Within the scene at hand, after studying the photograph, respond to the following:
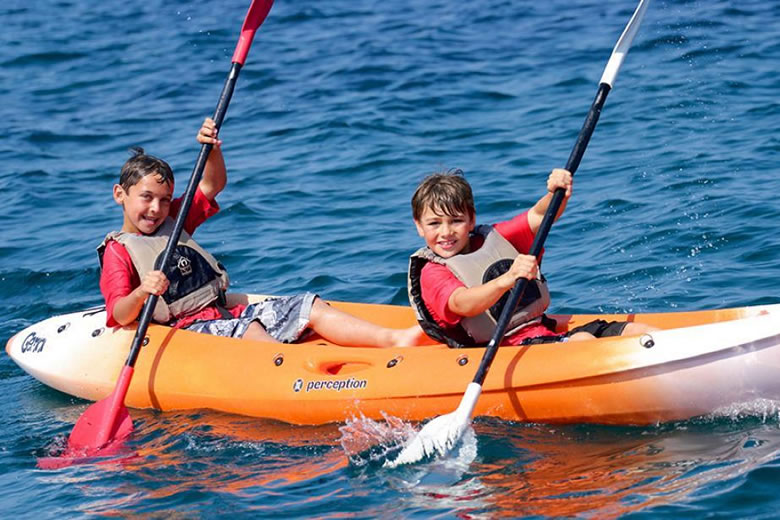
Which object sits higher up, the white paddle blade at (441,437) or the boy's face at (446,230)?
the boy's face at (446,230)

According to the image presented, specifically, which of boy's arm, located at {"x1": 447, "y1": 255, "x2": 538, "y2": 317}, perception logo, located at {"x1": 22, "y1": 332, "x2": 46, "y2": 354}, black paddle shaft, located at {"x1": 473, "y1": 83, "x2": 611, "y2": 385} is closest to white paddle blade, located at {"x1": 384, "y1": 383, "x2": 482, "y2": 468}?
black paddle shaft, located at {"x1": 473, "y1": 83, "x2": 611, "y2": 385}

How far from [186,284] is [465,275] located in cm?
157

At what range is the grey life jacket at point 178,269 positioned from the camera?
5.83 meters

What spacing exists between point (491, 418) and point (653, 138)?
199 inches

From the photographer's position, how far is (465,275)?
5.13m

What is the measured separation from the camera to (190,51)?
45.1ft

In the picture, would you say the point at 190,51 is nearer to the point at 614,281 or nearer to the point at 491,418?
the point at 614,281

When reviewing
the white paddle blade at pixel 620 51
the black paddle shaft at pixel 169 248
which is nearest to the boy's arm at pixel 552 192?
the white paddle blade at pixel 620 51

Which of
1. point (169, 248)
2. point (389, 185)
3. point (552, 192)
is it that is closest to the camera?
point (552, 192)

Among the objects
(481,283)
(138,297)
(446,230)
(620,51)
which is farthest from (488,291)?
(138,297)

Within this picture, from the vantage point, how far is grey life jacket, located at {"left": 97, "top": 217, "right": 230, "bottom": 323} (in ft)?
19.1

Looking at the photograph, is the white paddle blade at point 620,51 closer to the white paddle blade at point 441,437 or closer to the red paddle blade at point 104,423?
the white paddle blade at point 441,437

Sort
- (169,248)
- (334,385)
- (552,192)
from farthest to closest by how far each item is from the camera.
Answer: (169,248), (334,385), (552,192)

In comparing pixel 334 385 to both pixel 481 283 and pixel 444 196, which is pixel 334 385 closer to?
pixel 481 283
